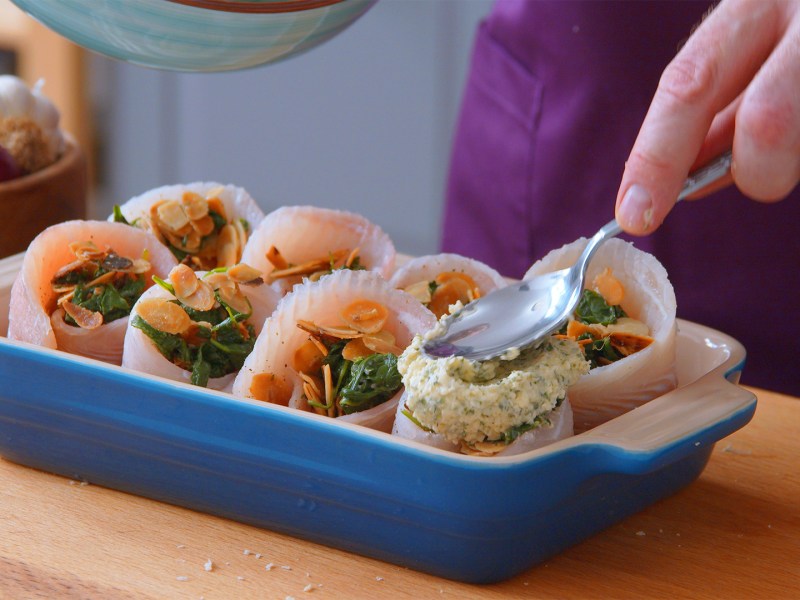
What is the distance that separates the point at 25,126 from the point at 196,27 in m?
0.52

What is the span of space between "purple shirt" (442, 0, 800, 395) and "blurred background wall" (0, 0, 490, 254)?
1.01 meters

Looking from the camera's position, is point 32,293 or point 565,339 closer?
point 565,339

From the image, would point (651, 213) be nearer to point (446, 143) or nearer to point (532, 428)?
point (532, 428)

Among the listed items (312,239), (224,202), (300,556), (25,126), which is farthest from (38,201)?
(300,556)

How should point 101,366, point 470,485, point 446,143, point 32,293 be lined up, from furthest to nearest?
point 446,143 < point 32,293 < point 101,366 < point 470,485

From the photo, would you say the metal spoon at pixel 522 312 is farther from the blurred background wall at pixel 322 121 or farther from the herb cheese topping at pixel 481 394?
the blurred background wall at pixel 322 121

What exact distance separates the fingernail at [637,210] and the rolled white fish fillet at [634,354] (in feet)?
0.31

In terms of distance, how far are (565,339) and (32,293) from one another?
0.41 meters

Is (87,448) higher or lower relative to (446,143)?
higher

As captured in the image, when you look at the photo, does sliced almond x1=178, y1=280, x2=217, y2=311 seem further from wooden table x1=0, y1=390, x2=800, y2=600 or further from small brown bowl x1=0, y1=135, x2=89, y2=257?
small brown bowl x1=0, y1=135, x2=89, y2=257

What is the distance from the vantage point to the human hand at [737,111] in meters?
0.75

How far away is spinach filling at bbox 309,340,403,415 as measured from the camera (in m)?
0.78

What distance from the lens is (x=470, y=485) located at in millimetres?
671

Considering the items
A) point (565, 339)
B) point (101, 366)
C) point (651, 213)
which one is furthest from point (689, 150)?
point (101, 366)
